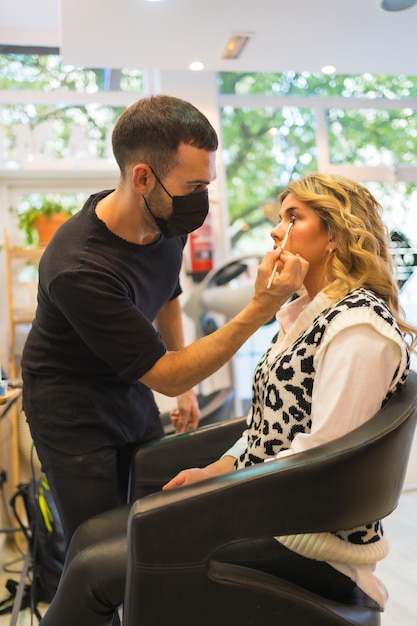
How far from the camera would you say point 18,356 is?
339 cm

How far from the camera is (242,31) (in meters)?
2.84

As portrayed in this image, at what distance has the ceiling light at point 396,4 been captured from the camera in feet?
8.72

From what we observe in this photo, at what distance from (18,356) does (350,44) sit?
7.83 feet

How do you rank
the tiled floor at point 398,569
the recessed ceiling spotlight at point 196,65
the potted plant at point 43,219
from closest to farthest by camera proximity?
the tiled floor at point 398,569
the recessed ceiling spotlight at point 196,65
the potted plant at point 43,219

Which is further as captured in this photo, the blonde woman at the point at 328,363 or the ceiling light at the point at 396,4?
the ceiling light at the point at 396,4

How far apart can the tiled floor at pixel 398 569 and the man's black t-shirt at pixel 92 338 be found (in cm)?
105

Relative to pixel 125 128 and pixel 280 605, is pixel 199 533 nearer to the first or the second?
pixel 280 605

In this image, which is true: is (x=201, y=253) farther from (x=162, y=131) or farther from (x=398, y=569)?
(x=162, y=131)

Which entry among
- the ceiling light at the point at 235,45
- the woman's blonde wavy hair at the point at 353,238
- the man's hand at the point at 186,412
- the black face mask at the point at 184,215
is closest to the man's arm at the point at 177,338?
the man's hand at the point at 186,412

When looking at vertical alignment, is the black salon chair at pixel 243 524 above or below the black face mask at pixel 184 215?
below

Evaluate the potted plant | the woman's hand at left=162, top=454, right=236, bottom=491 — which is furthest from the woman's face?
the potted plant

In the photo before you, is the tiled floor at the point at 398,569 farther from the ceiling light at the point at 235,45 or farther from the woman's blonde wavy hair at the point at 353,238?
the ceiling light at the point at 235,45

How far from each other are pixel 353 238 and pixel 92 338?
24.2 inches

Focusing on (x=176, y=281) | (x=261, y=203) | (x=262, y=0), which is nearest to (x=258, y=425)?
(x=176, y=281)
